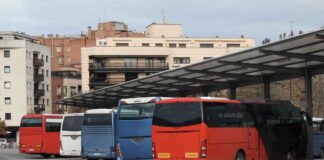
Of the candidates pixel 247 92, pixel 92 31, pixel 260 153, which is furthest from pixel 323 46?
pixel 92 31

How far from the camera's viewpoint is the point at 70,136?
35062mm

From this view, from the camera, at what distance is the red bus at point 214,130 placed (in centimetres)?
1903

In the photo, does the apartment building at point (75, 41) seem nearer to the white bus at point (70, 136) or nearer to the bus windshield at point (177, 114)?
the white bus at point (70, 136)

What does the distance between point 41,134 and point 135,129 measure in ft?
48.4

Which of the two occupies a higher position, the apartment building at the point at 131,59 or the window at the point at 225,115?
the apartment building at the point at 131,59

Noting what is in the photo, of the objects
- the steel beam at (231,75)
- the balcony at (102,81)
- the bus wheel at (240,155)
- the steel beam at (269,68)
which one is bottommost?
the bus wheel at (240,155)

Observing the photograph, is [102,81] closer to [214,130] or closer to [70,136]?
[70,136]

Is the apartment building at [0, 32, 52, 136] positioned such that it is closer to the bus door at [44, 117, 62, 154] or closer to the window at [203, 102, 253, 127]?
the bus door at [44, 117, 62, 154]

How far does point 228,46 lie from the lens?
115 meters

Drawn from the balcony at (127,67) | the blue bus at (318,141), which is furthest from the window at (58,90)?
the blue bus at (318,141)

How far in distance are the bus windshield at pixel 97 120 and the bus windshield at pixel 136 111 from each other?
4.72 metres

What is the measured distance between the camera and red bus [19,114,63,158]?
124 ft

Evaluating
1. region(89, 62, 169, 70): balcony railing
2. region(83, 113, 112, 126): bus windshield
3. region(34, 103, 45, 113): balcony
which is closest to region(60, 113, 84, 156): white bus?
region(83, 113, 112, 126): bus windshield

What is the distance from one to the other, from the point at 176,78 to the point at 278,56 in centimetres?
1014
